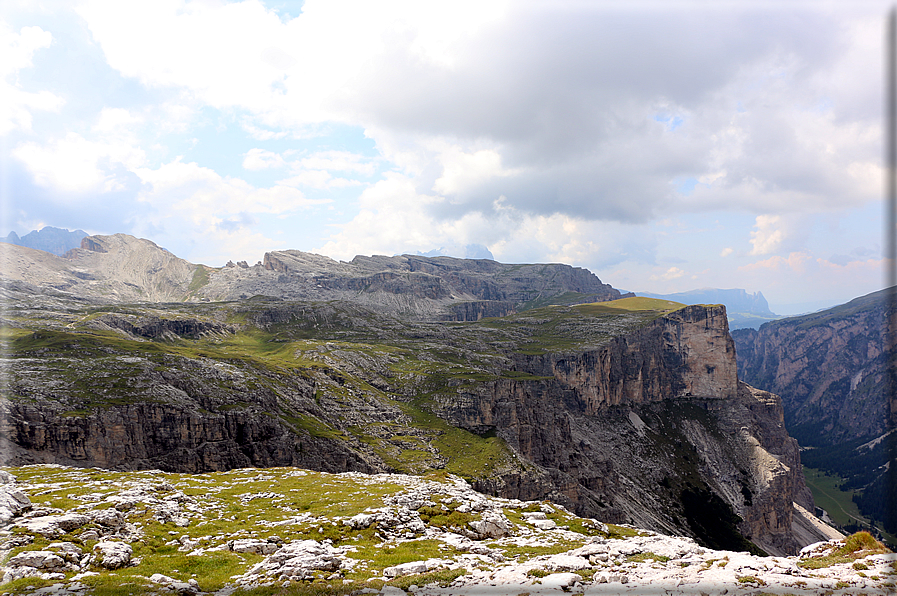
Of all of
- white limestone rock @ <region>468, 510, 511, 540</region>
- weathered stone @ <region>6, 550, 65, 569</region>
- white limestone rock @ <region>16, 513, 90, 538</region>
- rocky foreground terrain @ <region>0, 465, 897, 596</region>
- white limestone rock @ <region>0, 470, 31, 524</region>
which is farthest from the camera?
white limestone rock @ <region>468, 510, 511, 540</region>

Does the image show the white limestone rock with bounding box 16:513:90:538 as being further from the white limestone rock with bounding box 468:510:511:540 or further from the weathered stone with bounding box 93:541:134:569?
the white limestone rock with bounding box 468:510:511:540

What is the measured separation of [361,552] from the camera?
30.3 metres

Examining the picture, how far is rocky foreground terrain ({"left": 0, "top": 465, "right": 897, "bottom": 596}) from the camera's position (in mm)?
22719

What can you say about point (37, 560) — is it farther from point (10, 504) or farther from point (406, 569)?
point (406, 569)

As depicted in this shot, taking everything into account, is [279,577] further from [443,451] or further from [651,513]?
[651,513]

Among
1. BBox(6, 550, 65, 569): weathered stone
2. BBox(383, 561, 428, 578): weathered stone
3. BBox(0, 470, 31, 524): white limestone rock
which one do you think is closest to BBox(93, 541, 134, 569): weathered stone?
BBox(6, 550, 65, 569): weathered stone

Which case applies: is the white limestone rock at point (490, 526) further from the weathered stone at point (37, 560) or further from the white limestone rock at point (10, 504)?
the white limestone rock at point (10, 504)

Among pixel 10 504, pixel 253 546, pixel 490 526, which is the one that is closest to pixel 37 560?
pixel 253 546

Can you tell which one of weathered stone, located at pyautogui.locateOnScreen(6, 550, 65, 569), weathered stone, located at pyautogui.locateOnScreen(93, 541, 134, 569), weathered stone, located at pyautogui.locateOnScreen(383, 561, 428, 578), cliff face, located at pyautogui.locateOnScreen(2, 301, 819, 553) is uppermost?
weathered stone, located at pyautogui.locateOnScreen(6, 550, 65, 569)

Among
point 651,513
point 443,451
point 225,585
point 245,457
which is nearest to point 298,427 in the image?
point 245,457

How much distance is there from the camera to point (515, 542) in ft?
117

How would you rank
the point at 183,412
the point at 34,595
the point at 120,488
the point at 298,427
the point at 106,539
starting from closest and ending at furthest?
the point at 34,595 < the point at 106,539 < the point at 120,488 < the point at 183,412 < the point at 298,427

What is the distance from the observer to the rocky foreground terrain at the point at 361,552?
22719 mm

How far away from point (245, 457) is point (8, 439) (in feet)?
132
